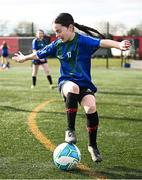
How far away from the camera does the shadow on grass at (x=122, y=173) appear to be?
5.00 m

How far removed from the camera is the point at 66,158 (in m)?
5.30

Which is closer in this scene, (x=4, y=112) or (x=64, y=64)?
(x=64, y=64)

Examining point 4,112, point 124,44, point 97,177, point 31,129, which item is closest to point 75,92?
point 124,44

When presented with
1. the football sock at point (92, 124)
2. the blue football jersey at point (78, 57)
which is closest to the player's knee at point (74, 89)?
the blue football jersey at point (78, 57)

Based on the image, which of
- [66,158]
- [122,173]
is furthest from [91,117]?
[122,173]

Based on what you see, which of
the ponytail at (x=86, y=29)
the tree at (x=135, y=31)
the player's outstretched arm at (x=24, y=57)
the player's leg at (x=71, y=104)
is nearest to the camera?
the player's leg at (x=71, y=104)

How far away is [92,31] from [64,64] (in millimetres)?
702

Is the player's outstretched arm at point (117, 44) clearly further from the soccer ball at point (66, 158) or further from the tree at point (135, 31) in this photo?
the tree at point (135, 31)

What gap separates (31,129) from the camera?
787cm

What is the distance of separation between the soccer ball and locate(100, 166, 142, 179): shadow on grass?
0.38 m

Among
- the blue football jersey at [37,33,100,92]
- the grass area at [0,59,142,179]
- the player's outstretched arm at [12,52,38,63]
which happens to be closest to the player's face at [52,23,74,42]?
the blue football jersey at [37,33,100,92]

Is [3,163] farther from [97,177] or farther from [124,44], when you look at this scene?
[124,44]

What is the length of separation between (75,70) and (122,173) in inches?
62.7

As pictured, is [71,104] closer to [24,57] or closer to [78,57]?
[78,57]
